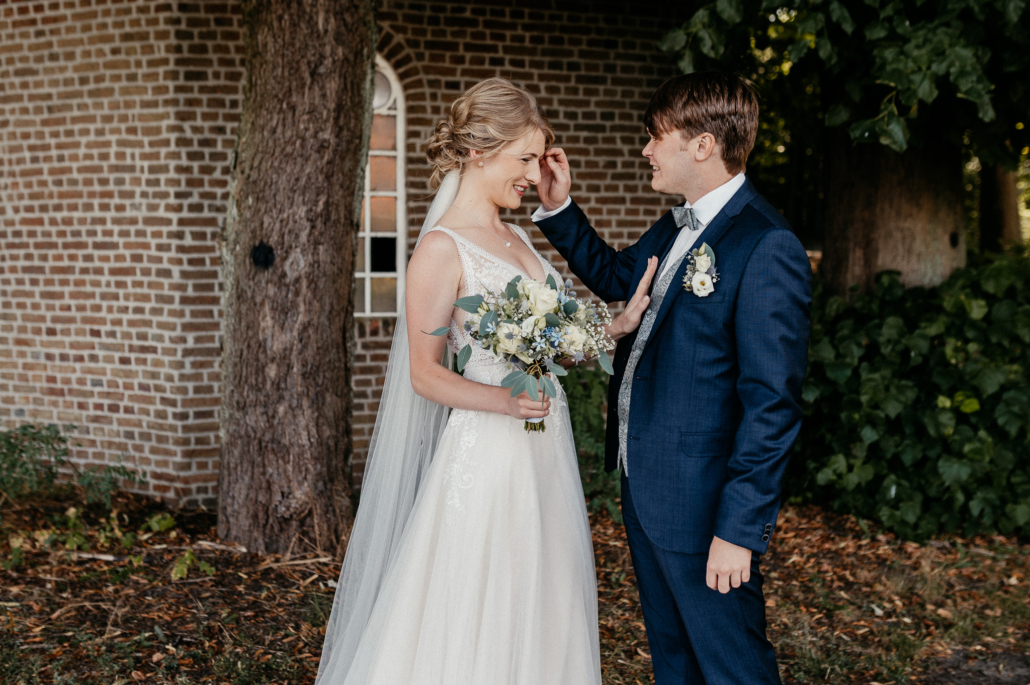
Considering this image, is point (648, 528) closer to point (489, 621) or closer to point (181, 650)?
point (489, 621)

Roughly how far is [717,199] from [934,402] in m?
3.54

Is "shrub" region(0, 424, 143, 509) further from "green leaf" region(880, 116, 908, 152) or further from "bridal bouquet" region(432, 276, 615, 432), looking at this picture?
"green leaf" region(880, 116, 908, 152)

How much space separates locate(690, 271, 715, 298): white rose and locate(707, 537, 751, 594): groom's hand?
0.66 meters

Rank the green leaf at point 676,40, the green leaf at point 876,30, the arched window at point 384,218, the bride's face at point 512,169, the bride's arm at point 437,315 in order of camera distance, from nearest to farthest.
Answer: the bride's arm at point 437,315 < the bride's face at point 512,169 < the green leaf at point 876,30 < the green leaf at point 676,40 < the arched window at point 384,218

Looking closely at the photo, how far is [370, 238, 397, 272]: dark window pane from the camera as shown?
662 centimetres

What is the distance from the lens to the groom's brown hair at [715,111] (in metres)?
2.39

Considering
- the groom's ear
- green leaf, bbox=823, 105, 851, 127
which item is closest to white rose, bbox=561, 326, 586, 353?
the groom's ear

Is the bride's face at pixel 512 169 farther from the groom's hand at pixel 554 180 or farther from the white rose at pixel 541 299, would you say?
the white rose at pixel 541 299

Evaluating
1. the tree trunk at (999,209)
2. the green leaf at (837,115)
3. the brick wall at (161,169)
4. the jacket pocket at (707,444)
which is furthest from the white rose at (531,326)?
the tree trunk at (999,209)

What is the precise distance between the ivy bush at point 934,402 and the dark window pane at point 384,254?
3179 mm

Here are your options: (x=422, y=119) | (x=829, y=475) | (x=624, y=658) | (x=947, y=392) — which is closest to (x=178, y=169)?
(x=422, y=119)

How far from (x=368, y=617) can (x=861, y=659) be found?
231 cm

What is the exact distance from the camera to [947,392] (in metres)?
5.28

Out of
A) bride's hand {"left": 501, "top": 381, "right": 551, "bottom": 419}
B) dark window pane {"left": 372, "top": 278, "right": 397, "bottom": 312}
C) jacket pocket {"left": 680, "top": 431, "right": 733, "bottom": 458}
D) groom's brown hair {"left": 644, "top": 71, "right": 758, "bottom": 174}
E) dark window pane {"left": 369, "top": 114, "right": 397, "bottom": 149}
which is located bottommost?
jacket pocket {"left": 680, "top": 431, "right": 733, "bottom": 458}
